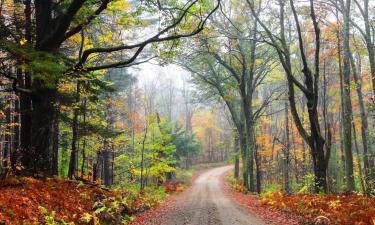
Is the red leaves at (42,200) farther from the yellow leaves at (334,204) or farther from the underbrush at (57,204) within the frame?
the yellow leaves at (334,204)

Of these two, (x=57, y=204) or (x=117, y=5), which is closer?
(x=57, y=204)

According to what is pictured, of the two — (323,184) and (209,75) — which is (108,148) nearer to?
(209,75)

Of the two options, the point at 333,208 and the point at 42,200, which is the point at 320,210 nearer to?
the point at 333,208

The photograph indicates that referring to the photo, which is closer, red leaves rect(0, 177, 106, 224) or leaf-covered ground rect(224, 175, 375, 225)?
red leaves rect(0, 177, 106, 224)

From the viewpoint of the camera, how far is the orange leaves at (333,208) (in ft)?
28.2

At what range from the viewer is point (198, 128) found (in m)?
64.8

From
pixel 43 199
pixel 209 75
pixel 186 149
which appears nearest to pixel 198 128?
pixel 186 149

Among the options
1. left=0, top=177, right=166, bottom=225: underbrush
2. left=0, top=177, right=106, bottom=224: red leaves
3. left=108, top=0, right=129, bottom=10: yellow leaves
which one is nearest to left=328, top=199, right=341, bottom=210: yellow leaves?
left=0, top=177, right=166, bottom=225: underbrush

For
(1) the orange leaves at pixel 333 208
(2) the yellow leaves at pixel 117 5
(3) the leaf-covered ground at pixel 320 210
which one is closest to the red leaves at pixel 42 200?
(3) the leaf-covered ground at pixel 320 210

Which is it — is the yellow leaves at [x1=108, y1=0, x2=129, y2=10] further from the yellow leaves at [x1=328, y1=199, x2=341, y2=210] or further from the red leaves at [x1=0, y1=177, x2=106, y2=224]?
the yellow leaves at [x1=328, y1=199, x2=341, y2=210]

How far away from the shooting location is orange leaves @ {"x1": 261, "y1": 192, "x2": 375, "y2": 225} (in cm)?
859

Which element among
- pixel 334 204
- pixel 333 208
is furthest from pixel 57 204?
pixel 334 204

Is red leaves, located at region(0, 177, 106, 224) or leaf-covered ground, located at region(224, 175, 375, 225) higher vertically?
red leaves, located at region(0, 177, 106, 224)

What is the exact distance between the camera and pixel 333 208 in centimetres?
1016
